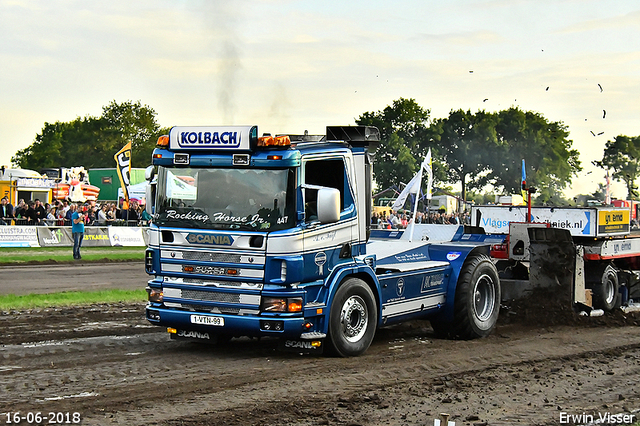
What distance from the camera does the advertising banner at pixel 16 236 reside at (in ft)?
89.2

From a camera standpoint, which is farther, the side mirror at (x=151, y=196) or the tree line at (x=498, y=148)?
the tree line at (x=498, y=148)

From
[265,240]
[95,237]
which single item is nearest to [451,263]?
[265,240]

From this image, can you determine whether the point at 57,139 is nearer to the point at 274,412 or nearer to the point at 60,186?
the point at 60,186

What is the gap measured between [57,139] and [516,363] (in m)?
106

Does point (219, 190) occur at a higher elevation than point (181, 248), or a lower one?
higher

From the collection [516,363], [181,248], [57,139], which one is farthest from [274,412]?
[57,139]

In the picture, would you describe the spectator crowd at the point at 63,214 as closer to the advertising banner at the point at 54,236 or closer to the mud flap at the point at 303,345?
the advertising banner at the point at 54,236

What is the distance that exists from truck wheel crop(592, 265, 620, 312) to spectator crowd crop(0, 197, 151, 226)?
17.7 metres

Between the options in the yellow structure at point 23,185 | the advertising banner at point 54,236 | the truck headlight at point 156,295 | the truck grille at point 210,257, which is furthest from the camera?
the yellow structure at point 23,185

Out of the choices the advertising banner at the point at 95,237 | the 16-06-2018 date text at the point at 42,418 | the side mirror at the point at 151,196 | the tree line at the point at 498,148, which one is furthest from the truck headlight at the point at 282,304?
the tree line at the point at 498,148

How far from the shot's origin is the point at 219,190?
8.76 m

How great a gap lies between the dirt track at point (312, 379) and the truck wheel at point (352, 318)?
20 centimetres

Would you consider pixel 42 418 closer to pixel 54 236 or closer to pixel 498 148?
pixel 54 236

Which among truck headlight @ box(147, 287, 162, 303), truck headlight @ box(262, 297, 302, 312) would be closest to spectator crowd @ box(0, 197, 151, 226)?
truck headlight @ box(147, 287, 162, 303)
